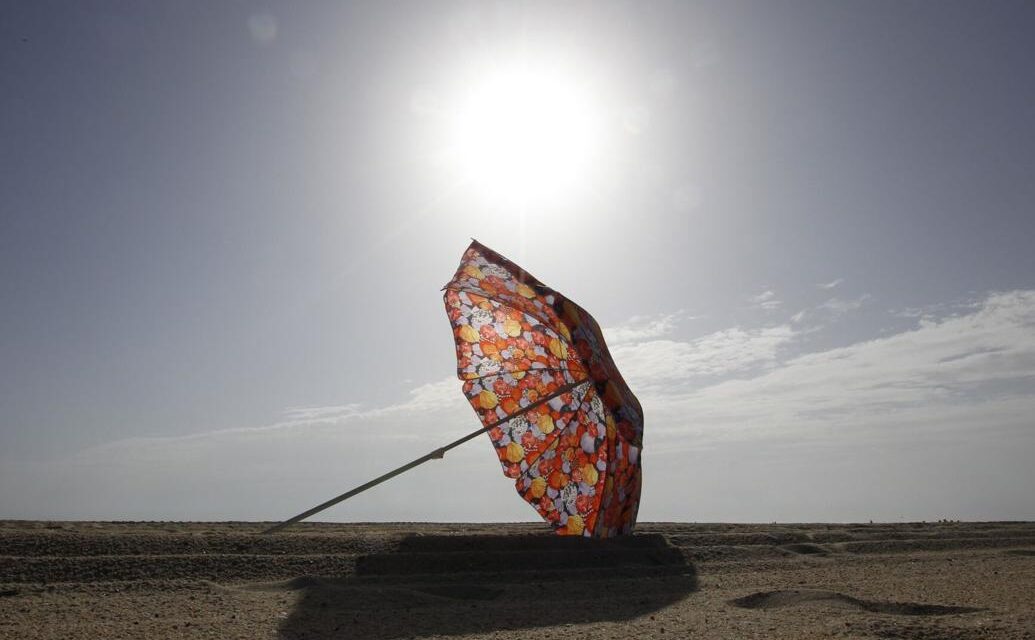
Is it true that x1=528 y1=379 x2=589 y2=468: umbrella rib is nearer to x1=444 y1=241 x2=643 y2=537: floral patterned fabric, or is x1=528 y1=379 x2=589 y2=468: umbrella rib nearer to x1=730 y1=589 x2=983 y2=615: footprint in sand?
x1=444 y1=241 x2=643 y2=537: floral patterned fabric

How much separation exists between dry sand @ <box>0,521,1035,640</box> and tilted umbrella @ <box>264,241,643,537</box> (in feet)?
2.90

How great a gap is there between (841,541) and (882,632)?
6882mm

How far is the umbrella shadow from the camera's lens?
567cm

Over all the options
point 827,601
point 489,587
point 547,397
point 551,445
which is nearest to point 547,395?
point 547,397

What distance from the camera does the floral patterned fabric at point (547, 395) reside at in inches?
317

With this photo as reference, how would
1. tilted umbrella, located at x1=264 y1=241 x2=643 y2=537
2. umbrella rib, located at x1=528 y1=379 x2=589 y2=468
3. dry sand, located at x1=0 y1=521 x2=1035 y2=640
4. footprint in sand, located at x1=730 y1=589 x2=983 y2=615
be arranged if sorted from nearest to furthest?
dry sand, located at x1=0 y1=521 x2=1035 y2=640 → footprint in sand, located at x1=730 y1=589 x2=983 y2=615 → tilted umbrella, located at x1=264 y1=241 x2=643 y2=537 → umbrella rib, located at x1=528 y1=379 x2=589 y2=468

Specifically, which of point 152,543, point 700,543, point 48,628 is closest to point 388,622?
point 48,628

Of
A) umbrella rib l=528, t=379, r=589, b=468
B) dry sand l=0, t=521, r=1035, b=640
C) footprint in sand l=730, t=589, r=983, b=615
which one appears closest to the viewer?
dry sand l=0, t=521, r=1035, b=640

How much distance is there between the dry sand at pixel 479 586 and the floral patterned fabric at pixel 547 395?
0.94 metres

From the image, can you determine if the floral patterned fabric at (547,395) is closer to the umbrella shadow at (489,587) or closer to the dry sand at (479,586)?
the umbrella shadow at (489,587)

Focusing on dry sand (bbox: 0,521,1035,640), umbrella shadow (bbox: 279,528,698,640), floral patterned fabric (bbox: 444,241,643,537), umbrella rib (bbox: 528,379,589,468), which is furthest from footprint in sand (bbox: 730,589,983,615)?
umbrella rib (bbox: 528,379,589,468)

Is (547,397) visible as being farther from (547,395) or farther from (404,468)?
(404,468)

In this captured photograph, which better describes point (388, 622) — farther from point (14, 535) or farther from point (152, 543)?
point (14, 535)

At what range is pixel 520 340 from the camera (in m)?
9.26
